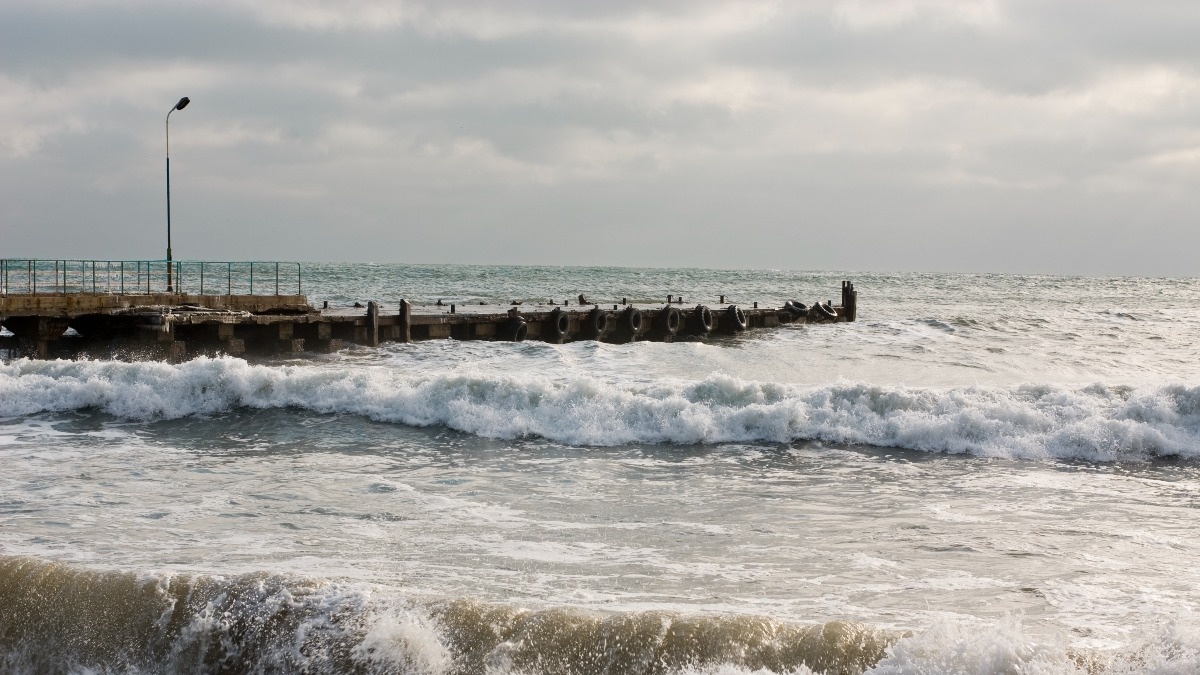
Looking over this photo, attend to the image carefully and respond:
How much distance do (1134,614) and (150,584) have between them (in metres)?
6.65

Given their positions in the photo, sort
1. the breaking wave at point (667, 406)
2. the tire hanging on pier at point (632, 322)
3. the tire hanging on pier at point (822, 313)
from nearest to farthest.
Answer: the breaking wave at point (667, 406) → the tire hanging on pier at point (632, 322) → the tire hanging on pier at point (822, 313)

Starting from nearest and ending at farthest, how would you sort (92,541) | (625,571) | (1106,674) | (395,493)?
(1106,674) < (625,571) < (92,541) < (395,493)

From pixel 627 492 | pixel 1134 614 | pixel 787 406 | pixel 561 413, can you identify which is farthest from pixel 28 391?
pixel 1134 614

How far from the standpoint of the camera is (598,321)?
3055cm

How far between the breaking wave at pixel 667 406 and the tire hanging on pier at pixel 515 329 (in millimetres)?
10372

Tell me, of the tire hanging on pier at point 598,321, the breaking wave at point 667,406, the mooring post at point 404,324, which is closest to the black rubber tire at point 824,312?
the tire hanging on pier at point 598,321

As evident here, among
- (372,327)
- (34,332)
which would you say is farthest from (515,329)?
(34,332)

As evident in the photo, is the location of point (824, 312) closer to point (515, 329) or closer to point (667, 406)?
point (515, 329)

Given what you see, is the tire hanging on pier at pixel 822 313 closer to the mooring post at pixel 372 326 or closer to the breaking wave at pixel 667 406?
the mooring post at pixel 372 326

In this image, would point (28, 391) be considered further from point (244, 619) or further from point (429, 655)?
point (429, 655)

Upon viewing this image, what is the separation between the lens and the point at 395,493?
36.2 feet

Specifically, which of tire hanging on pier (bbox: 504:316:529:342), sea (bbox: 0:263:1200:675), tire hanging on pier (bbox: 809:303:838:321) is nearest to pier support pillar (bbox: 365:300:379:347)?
tire hanging on pier (bbox: 504:316:529:342)

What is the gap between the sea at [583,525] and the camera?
6.07 m

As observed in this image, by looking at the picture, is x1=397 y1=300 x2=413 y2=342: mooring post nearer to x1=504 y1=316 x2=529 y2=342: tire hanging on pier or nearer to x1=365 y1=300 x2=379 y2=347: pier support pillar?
x1=365 y1=300 x2=379 y2=347: pier support pillar
